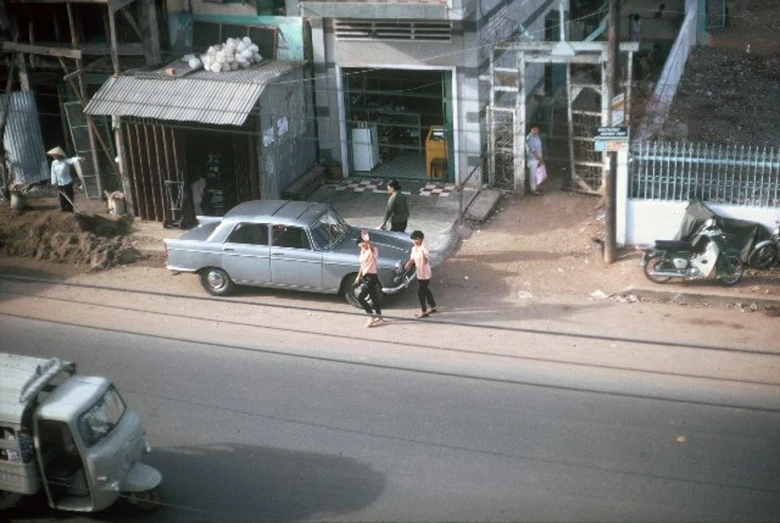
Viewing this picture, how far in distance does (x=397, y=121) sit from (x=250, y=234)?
24.0ft

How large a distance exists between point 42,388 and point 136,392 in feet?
10.9

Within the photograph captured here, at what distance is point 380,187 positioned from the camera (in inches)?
891

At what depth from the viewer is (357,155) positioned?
23.2 metres

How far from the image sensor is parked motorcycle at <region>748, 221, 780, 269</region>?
17438 mm

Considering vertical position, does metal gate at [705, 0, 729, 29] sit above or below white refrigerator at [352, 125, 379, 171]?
above

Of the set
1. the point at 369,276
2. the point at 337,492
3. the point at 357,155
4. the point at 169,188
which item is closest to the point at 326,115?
the point at 357,155

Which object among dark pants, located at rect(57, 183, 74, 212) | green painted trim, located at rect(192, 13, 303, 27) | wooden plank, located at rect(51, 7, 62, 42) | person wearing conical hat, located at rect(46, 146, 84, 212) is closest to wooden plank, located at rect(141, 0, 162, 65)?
green painted trim, located at rect(192, 13, 303, 27)

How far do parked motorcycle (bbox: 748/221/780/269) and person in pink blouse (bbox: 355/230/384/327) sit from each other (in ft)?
21.3

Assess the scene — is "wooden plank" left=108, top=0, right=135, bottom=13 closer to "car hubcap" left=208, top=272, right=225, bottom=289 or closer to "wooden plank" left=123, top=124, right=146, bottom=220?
"wooden plank" left=123, top=124, right=146, bottom=220

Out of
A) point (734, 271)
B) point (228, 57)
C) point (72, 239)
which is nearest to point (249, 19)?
point (228, 57)

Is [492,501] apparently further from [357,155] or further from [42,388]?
[357,155]

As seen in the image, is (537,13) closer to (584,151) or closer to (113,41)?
(584,151)

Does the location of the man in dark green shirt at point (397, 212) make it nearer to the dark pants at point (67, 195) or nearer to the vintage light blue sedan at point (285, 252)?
the vintage light blue sedan at point (285, 252)

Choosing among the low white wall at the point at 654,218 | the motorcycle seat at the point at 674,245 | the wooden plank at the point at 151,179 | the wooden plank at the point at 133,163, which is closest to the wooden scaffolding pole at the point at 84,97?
the wooden plank at the point at 133,163
